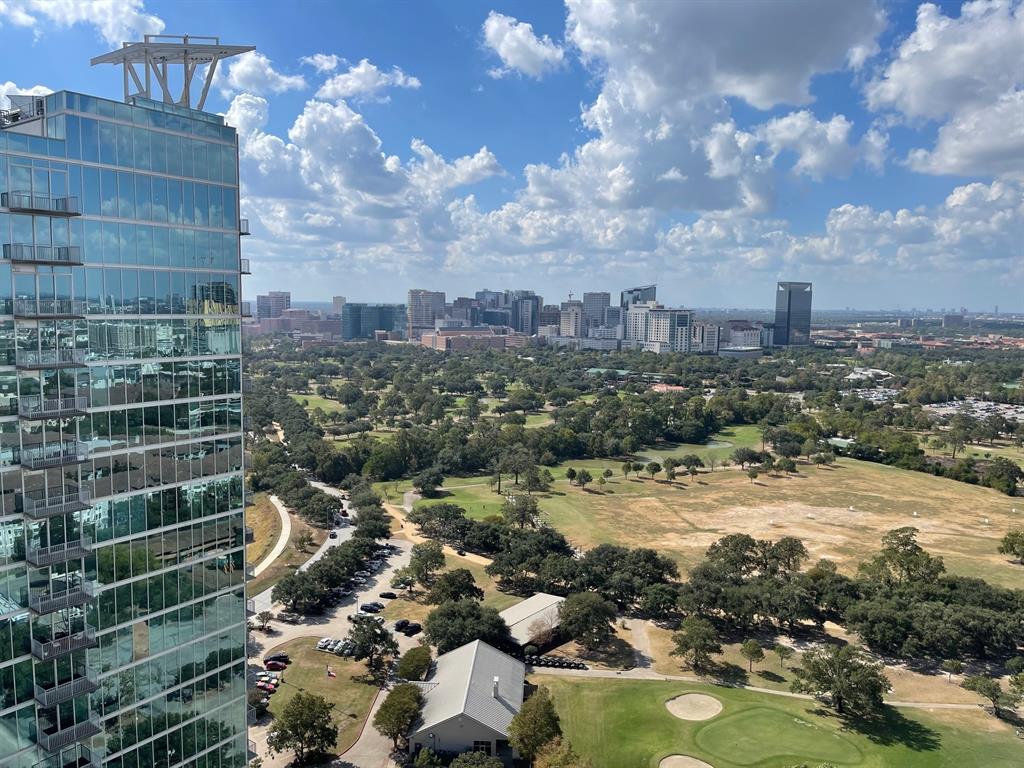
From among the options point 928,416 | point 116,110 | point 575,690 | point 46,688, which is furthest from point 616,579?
point 928,416

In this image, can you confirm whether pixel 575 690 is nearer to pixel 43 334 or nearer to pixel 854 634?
pixel 854 634

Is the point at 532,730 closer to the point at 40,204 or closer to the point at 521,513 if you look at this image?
the point at 40,204

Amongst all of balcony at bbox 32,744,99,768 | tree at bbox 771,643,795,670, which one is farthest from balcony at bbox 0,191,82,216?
tree at bbox 771,643,795,670

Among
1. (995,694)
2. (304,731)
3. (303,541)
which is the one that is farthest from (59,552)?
(303,541)

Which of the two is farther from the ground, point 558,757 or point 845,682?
point 845,682

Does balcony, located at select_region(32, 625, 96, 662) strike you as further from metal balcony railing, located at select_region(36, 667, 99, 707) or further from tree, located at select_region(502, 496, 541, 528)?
tree, located at select_region(502, 496, 541, 528)

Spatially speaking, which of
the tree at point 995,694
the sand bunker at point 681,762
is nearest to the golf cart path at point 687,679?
the tree at point 995,694
